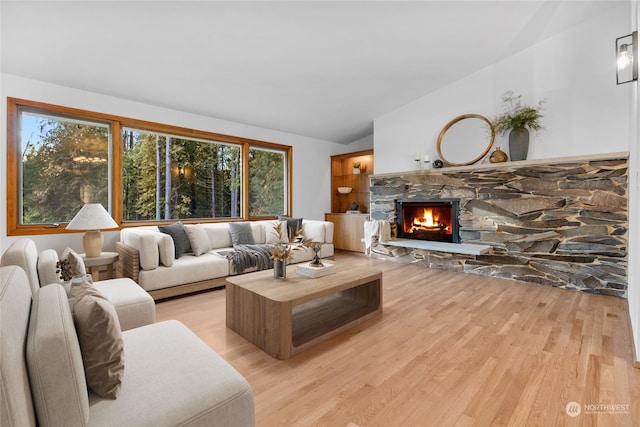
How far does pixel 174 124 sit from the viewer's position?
439cm

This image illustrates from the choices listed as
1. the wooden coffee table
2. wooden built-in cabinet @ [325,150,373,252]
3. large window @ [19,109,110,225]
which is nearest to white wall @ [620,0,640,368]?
the wooden coffee table

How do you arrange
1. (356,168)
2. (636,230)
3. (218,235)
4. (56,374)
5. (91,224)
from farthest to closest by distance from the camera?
(356,168) → (218,235) → (91,224) → (636,230) → (56,374)

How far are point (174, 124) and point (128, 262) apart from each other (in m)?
2.21

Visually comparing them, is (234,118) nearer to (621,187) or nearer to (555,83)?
(555,83)

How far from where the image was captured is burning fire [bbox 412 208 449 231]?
476cm

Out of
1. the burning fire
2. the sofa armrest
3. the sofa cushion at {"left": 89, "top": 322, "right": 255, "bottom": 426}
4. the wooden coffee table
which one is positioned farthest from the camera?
the burning fire

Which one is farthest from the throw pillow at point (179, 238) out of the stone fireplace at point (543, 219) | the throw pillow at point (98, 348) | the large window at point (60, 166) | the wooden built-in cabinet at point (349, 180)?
the wooden built-in cabinet at point (349, 180)

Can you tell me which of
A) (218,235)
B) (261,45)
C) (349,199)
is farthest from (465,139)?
(218,235)

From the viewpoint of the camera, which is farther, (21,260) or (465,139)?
(465,139)

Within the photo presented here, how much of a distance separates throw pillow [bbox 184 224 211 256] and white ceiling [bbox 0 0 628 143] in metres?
1.79

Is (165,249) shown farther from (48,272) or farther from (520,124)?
(520,124)

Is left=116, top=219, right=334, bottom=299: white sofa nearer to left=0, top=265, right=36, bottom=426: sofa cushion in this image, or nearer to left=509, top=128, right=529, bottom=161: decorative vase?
left=0, top=265, right=36, bottom=426: sofa cushion

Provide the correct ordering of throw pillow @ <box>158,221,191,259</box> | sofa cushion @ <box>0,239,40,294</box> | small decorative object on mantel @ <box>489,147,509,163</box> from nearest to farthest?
sofa cushion @ <box>0,239,40,294</box>, throw pillow @ <box>158,221,191,259</box>, small decorative object on mantel @ <box>489,147,509,163</box>

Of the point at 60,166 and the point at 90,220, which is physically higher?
the point at 60,166
